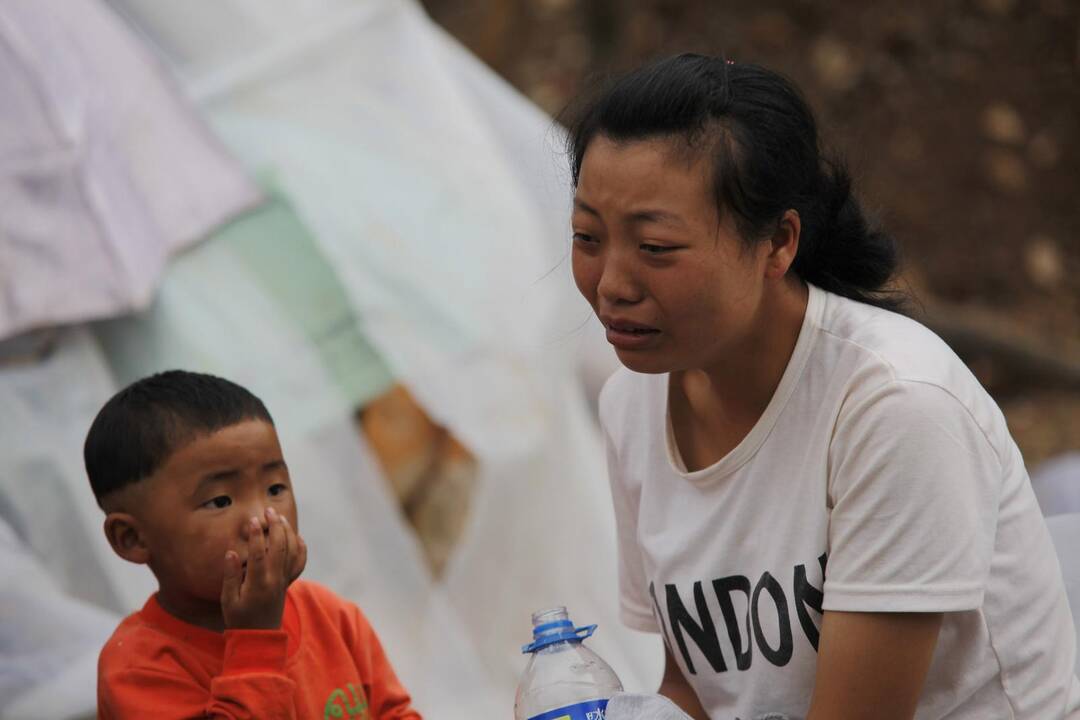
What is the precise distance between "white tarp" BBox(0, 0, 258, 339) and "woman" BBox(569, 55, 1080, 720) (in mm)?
886

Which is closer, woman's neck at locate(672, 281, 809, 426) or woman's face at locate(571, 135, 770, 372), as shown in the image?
woman's face at locate(571, 135, 770, 372)

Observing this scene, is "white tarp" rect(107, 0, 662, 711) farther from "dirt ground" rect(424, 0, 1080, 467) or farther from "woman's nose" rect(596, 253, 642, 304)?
"dirt ground" rect(424, 0, 1080, 467)

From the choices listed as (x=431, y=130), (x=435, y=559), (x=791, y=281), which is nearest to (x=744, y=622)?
(x=791, y=281)

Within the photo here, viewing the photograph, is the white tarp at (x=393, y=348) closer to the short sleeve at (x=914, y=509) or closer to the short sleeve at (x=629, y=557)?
the short sleeve at (x=629, y=557)

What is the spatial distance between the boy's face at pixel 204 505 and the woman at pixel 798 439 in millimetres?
418

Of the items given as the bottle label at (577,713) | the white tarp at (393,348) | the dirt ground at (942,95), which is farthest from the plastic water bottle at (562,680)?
the dirt ground at (942,95)

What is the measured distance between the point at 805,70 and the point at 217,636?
15.1ft

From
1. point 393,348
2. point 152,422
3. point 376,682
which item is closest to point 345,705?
point 376,682

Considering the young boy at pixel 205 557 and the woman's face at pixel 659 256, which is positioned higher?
the woman's face at pixel 659 256

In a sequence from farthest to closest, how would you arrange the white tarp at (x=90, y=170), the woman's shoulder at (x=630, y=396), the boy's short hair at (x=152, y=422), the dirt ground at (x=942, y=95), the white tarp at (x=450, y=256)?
1. the dirt ground at (x=942, y=95)
2. the white tarp at (x=450, y=256)
3. the white tarp at (x=90, y=170)
4. the woman's shoulder at (x=630, y=396)
5. the boy's short hair at (x=152, y=422)

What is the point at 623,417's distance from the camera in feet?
5.67

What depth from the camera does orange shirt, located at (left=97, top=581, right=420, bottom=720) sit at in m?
1.36

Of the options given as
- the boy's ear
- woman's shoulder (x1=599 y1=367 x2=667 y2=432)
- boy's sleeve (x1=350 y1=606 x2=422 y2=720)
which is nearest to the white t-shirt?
woman's shoulder (x1=599 y1=367 x2=667 y2=432)

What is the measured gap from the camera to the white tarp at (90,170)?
203 centimetres
